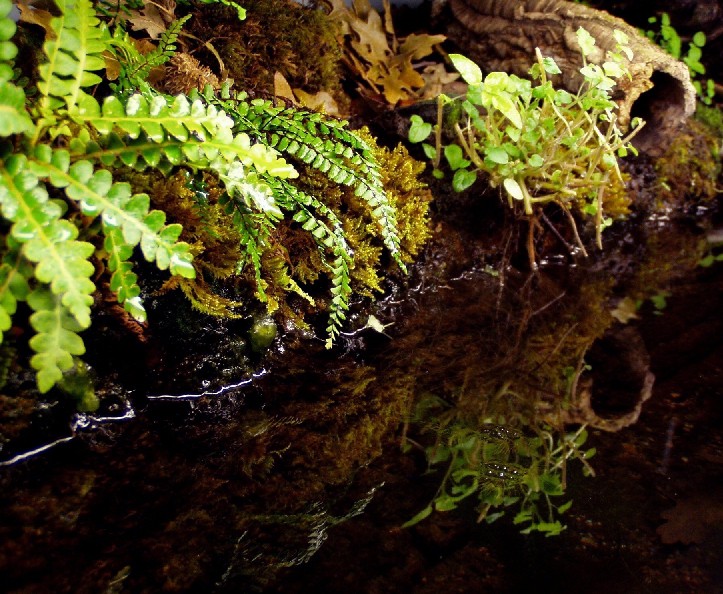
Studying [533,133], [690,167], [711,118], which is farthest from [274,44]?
[711,118]

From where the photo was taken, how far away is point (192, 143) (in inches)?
59.2

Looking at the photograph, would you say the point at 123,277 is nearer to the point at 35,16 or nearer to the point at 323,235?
the point at 323,235

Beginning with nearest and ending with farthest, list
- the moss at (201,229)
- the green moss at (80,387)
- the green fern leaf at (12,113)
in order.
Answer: the green fern leaf at (12,113)
the green moss at (80,387)
the moss at (201,229)

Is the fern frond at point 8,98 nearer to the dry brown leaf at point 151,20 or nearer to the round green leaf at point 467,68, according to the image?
the dry brown leaf at point 151,20

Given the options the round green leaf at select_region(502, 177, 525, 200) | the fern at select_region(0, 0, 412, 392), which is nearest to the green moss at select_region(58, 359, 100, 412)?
the fern at select_region(0, 0, 412, 392)

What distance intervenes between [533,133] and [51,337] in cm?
255

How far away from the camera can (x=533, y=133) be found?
289 centimetres

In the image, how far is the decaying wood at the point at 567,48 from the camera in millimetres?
3293

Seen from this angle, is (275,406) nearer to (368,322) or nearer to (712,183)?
(368,322)

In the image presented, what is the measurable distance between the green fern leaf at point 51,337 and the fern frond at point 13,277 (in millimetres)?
31

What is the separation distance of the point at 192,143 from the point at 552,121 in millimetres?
2124

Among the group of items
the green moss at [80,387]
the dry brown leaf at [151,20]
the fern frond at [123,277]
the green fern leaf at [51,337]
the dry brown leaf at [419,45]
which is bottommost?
the green moss at [80,387]

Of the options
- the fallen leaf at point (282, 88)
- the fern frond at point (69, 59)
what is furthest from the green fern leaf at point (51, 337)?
the fallen leaf at point (282, 88)

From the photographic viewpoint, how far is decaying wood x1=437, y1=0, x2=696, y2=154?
329 centimetres
